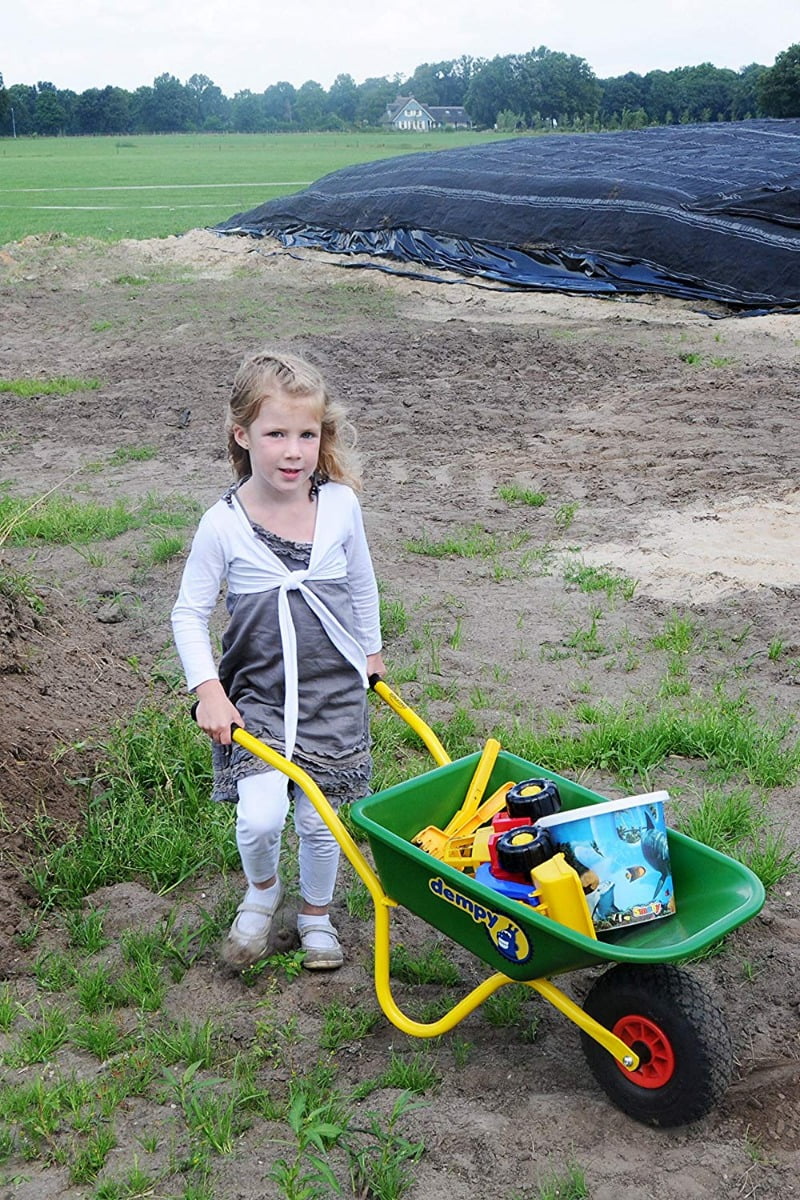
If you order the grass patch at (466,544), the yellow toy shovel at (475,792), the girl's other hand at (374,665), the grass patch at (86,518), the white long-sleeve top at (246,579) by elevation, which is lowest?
the grass patch at (466,544)

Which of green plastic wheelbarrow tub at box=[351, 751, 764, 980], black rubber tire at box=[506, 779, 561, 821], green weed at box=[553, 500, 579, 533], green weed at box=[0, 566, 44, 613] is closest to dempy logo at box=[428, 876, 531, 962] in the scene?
green plastic wheelbarrow tub at box=[351, 751, 764, 980]

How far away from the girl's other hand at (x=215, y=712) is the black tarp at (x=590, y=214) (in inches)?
449

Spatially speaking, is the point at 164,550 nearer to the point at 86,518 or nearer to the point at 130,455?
the point at 86,518

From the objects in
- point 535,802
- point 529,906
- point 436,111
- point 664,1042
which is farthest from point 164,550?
point 436,111

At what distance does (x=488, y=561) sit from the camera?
6.79 meters

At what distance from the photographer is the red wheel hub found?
108 inches

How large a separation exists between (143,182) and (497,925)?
41611mm

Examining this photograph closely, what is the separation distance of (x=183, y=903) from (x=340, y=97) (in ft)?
463

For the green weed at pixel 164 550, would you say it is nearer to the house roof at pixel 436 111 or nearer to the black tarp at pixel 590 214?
the black tarp at pixel 590 214

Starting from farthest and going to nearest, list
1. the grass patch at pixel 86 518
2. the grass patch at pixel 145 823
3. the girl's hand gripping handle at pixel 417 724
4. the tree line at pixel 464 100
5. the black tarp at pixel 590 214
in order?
the tree line at pixel 464 100
the black tarp at pixel 590 214
the grass patch at pixel 86 518
the grass patch at pixel 145 823
the girl's hand gripping handle at pixel 417 724

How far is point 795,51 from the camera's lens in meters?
38.0

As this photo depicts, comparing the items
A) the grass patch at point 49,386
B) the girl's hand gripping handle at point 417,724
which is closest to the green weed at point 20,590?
the girl's hand gripping handle at point 417,724

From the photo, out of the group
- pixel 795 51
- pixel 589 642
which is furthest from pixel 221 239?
pixel 795 51

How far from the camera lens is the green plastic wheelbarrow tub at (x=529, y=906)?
2588 millimetres
